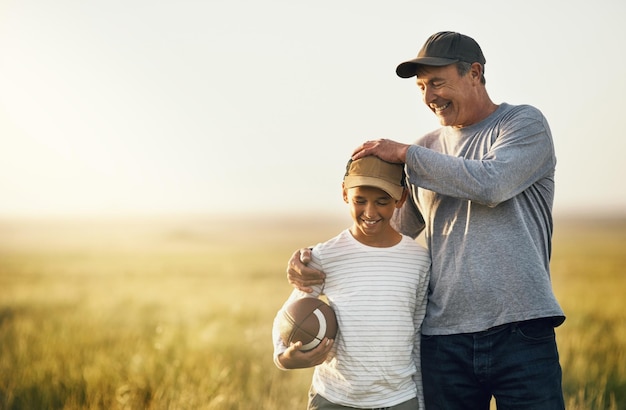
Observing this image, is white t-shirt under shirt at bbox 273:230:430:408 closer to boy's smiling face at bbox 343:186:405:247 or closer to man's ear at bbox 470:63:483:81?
boy's smiling face at bbox 343:186:405:247

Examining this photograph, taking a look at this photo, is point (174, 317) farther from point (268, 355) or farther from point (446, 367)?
point (446, 367)

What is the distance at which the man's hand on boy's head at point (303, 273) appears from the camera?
3887mm

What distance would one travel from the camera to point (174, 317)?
10.1 meters

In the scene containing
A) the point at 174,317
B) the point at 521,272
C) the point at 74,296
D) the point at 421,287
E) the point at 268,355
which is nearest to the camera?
the point at 521,272

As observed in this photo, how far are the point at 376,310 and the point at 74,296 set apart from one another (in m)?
9.57

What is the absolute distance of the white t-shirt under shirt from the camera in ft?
12.4

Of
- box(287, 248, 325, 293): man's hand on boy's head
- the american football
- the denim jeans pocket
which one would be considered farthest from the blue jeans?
box(287, 248, 325, 293): man's hand on boy's head

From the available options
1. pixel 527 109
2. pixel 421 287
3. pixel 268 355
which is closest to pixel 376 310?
pixel 421 287

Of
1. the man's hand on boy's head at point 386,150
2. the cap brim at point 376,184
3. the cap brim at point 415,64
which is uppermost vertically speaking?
the cap brim at point 415,64

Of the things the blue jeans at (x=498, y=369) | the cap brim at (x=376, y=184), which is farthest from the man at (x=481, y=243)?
the cap brim at (x=376, y=184)

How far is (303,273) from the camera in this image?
3885 mm

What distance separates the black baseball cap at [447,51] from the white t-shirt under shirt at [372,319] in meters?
1.01

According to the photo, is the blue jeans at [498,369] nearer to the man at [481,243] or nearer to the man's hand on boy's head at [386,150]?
the man at [481,243]

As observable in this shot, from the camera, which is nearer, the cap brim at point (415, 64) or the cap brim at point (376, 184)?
the cap brim at point (376, 184)
